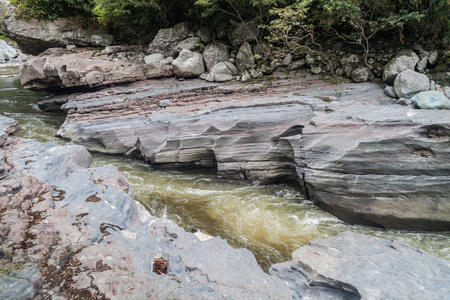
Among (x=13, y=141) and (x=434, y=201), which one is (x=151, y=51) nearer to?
(x=13, y=141)

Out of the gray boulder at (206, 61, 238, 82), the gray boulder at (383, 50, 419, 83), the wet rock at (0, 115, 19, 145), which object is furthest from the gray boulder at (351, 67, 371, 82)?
the wet rock at (0, 115, 19, 145)

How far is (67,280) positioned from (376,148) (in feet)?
20.0

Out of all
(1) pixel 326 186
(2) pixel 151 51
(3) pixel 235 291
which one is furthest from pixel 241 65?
(3) pixel 235 291

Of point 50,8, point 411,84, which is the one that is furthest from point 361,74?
point 50,8

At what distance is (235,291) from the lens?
125 inches

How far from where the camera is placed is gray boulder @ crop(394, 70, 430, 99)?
6.95 meters

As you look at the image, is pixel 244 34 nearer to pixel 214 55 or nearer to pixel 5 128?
pixel 214 55

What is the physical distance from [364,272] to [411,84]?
19.2 feet

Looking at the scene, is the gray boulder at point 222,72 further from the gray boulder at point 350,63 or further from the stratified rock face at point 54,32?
the stratified rock face at point 54,32

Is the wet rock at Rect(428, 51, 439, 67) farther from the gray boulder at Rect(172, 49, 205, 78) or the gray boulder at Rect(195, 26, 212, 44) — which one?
the gray boulder at Rect(195, 26, 212, 44)

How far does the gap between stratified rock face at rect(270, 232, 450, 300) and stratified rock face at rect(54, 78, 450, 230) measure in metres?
1.84

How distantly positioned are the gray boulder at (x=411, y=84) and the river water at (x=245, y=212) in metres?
3.74

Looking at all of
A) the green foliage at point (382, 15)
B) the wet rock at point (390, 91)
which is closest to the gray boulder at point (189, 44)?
the green foliage at point (382, 15)

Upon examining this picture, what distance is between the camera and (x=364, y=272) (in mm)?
3527
